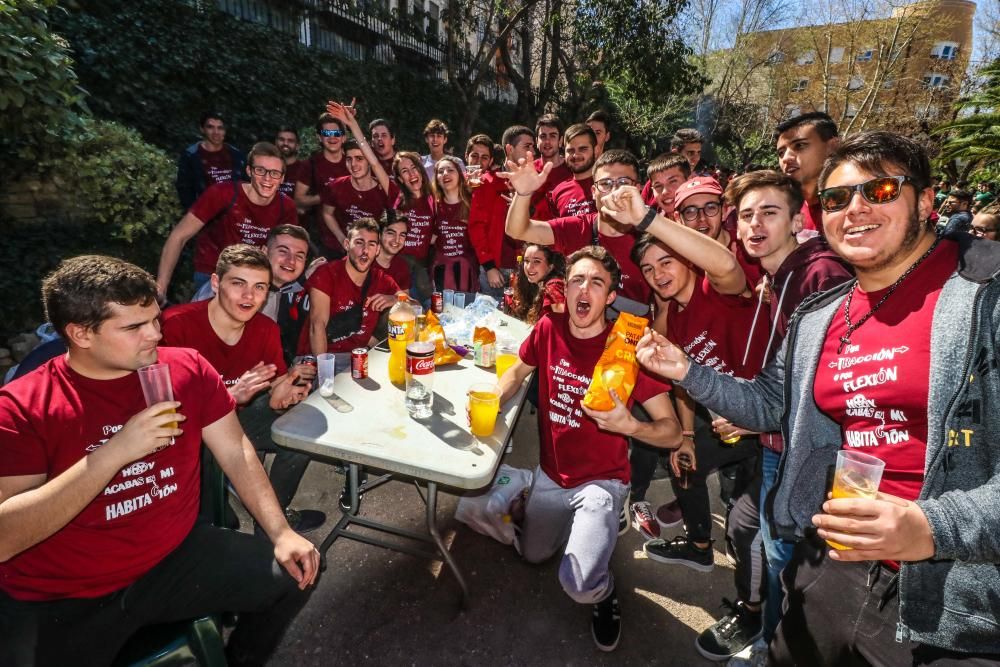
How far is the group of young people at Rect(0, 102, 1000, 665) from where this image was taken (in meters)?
1.40

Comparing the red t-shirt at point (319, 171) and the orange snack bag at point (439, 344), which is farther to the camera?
the red t-shirt at point (319, 171)

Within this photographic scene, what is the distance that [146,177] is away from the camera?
220 inches

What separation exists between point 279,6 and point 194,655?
1233cm

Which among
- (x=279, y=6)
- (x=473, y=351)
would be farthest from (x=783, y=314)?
(x=279, y=6)

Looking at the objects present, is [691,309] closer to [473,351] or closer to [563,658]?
[473,351]

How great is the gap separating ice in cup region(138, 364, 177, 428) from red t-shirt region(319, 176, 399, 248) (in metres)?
3.82

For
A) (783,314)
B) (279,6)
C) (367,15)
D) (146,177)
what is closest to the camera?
(783,314)

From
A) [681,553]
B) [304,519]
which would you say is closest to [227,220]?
[304,519]

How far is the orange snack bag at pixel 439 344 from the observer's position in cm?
334

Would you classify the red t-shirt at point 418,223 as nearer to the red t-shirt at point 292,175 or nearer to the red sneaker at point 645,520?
the red t-shirt at point 292,175

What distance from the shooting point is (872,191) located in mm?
1649

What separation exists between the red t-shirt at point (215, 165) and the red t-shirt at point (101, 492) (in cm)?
434

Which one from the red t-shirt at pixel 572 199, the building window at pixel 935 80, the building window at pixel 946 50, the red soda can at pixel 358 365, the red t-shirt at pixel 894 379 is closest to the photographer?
the red t-shirt at pixel 894 379

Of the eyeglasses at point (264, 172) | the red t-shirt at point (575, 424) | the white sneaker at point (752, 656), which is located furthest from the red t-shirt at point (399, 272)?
the white sneaker at point (752, 656)
